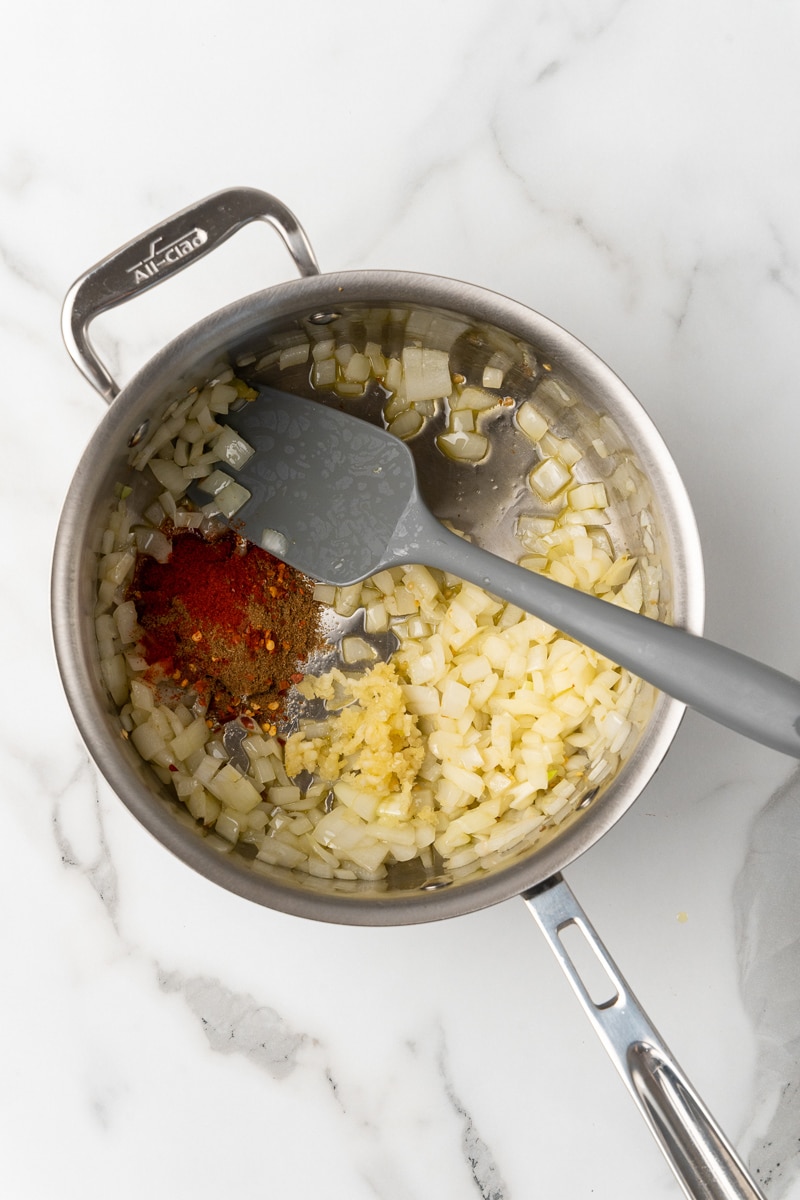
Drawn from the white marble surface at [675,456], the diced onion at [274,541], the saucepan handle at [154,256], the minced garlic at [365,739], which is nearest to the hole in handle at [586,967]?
the white marble surface at [675,456]

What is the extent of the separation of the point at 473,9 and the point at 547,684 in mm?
979

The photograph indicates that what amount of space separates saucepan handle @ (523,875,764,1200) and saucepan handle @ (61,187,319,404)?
81 centimetres

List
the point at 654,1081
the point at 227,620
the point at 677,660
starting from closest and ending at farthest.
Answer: the point at 677,660 → the point at 654,1081 → the point at 227,620

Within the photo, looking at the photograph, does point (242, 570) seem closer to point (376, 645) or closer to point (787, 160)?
point (376, 645)

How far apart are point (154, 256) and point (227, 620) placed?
46cm

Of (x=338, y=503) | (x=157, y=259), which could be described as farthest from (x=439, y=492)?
(x=157, y=259)

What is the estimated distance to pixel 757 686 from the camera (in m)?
0.93

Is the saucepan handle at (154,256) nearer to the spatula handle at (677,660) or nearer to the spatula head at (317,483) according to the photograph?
the spatula head at (317,483)

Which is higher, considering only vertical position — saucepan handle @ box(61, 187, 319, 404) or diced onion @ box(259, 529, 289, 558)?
saucepan handle @ box(61, 187, 319, 404)

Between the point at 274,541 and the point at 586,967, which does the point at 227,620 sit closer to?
the point at 274,541

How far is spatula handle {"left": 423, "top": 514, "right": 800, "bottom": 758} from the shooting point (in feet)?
3.02

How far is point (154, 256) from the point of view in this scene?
41.8 inches

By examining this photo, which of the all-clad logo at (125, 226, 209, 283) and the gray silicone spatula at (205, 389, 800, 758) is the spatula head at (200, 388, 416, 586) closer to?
the gray silicone spatula at (205, 389, 800, 758)

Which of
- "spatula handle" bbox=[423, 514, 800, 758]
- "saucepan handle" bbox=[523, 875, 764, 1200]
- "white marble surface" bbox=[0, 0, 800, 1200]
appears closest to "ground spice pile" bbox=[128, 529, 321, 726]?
"white marble surface" bbox=[0, 0, 800, 1200]
